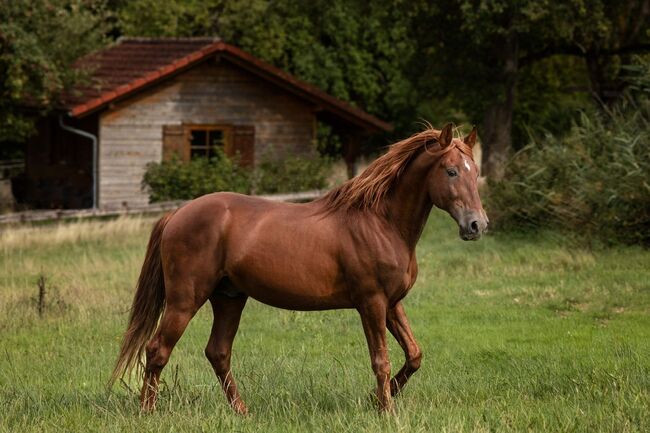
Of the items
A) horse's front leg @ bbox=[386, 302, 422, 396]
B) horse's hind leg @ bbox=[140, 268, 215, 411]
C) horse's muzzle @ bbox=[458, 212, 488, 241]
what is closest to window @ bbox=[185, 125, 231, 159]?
horse's hind leg @ bbox=[140, 268, 215, 411]

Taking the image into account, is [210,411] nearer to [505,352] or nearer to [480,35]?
[505,352]

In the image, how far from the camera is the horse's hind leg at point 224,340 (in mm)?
8359

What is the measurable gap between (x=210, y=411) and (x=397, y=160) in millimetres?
2159

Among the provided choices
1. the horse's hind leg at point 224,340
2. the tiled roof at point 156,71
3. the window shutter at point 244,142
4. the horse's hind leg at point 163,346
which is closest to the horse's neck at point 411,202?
the horse's hind leg at point 224,340

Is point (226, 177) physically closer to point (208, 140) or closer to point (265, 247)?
point (208, 140)

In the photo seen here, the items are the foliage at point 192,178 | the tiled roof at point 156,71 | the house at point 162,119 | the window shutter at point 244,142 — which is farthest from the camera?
the window shutter at point 244,142

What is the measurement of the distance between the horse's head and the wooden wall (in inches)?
841

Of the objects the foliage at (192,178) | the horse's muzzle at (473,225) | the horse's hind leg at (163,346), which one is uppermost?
the horse's muzzle at (473,225)

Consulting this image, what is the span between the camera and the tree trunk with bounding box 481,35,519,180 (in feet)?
95.3

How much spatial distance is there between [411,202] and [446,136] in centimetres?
55

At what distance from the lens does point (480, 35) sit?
87.8 feet

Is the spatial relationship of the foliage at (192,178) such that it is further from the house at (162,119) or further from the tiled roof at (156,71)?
the tiled roof at (156,71)

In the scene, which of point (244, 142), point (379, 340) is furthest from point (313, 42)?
point (379, 340)

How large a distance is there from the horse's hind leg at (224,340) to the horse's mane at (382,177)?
1048 millimetres
